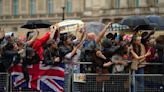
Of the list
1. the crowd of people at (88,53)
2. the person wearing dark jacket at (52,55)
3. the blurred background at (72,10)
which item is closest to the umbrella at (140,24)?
the crowd of people at (88,53)

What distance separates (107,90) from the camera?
1523cm

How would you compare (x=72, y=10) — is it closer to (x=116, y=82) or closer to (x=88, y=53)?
(x=88, y=53)

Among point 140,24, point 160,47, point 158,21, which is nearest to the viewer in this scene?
point 160,47

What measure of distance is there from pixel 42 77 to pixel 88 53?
1.53m

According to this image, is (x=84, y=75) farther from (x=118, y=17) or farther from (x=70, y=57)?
(x=118, y=17)

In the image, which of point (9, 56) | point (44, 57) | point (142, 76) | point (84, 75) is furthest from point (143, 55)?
point (9, 56)

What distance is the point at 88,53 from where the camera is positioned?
15.8m

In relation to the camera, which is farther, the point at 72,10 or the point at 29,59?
the point at 72,10

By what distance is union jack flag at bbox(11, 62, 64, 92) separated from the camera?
15.6 meters

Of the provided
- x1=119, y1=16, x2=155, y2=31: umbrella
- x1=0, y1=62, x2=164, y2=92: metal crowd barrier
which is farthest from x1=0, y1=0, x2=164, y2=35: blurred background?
x1=0, y1=62, x2=164, y2=92: metal crowd barrier

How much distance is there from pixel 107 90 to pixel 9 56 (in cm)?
313

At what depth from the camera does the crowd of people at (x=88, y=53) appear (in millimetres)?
15305

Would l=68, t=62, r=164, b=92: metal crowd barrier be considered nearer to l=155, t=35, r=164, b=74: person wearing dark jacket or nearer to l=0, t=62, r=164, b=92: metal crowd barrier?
l=0, t=62, r=164, b=92: metal crowd barrier

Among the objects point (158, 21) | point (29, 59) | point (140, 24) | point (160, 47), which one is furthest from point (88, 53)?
point (158, 21)
